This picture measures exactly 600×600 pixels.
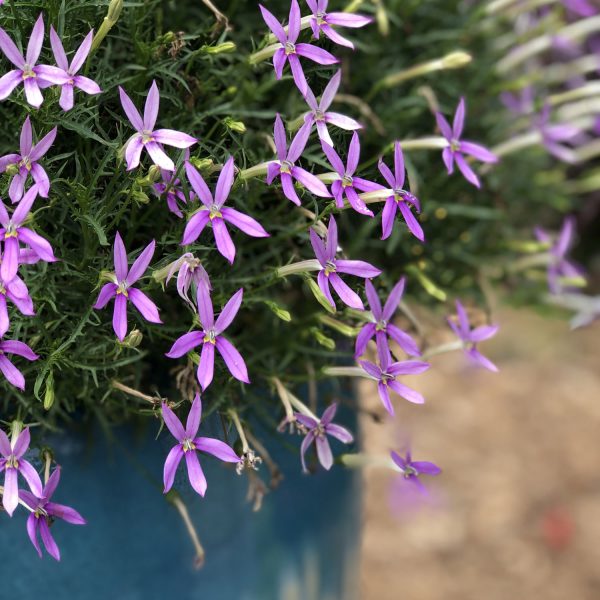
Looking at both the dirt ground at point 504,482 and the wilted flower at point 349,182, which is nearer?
the wilted flower at point 349,182

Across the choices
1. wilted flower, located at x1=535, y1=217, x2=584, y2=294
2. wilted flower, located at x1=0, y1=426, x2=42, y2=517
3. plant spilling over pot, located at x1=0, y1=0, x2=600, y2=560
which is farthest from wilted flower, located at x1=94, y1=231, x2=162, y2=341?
wilted flower, located at x1=535, y1=217, x2=584, y2=294

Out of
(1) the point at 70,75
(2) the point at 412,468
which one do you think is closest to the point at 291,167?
(1) the point at 70,75

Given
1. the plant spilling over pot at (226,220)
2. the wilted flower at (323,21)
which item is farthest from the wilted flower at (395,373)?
the wilted flower at (323,21)

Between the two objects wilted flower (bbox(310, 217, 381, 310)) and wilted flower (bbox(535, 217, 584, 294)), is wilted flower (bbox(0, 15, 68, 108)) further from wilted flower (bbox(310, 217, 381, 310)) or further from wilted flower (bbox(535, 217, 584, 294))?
wilted flower (bbox(535, 217, 584, 294))

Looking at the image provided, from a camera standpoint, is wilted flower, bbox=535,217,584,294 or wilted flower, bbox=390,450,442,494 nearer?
wilted flower, bbox=390,450,442,494

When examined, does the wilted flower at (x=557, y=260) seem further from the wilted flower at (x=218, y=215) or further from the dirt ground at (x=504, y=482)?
the dirt ground at (x=504, y=482)

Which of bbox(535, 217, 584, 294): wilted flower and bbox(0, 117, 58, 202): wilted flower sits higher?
bbox(0, 117, 58, 202): wilted flower

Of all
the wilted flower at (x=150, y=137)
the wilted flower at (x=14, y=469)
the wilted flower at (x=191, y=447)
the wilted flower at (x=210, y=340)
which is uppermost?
the wilted flower at (x=150, y=137)
